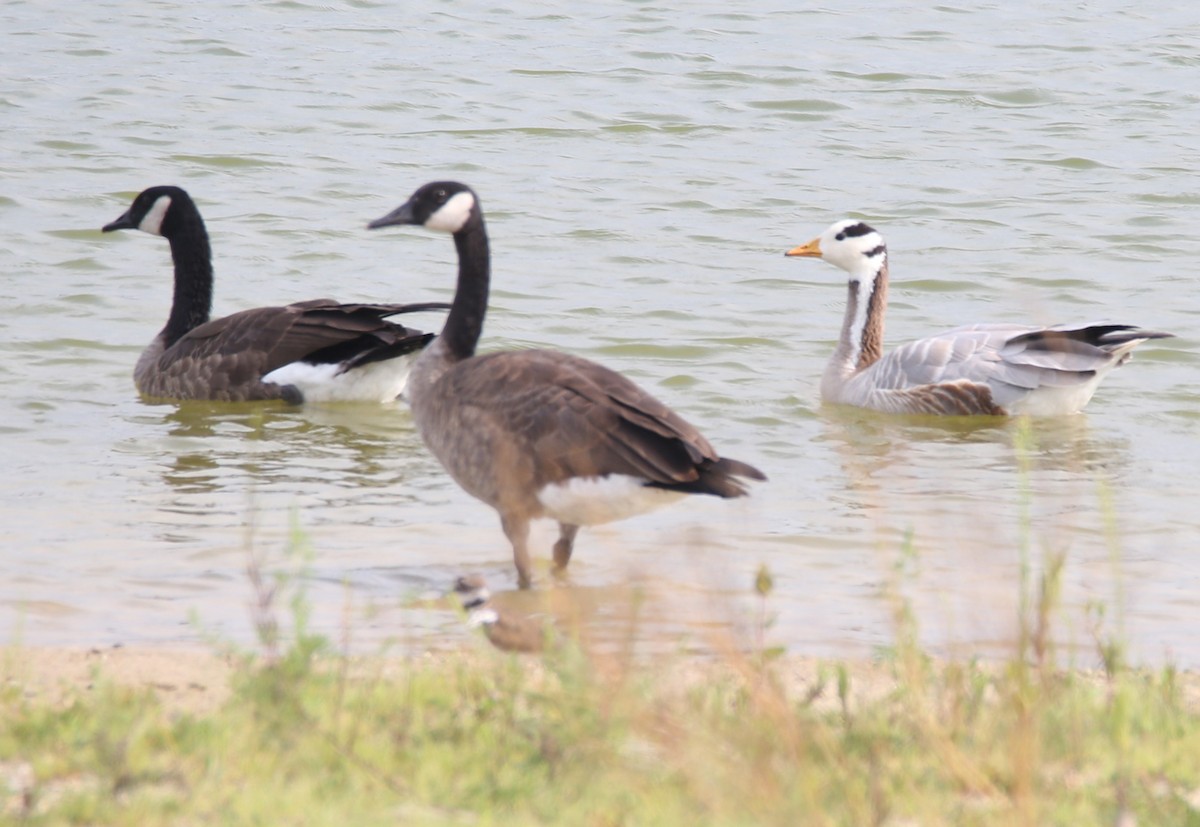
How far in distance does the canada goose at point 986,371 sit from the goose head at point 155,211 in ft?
15.7

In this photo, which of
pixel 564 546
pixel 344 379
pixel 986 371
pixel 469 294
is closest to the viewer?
pixel 564 546

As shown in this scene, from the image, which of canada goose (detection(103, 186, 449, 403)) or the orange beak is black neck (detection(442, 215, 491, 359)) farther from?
the orange beak

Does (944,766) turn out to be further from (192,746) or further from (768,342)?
(768,342)

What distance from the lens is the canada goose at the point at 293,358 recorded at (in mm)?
10977

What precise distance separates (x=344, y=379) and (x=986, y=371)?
13.6 ft

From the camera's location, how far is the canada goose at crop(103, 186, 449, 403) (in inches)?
432

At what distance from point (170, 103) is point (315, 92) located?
1.62 meters

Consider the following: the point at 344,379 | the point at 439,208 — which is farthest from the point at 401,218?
the point at 344,379

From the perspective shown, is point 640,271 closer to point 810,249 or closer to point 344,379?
point 810,249

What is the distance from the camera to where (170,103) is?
61.9 feet

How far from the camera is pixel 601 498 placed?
6.50 m

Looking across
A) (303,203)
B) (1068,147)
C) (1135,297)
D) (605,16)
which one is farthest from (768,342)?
(605,16)

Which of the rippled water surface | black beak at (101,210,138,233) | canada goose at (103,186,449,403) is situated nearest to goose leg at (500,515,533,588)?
the rippled water surface

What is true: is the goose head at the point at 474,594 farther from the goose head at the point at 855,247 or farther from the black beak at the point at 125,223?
the black beak at the point at 125,223
